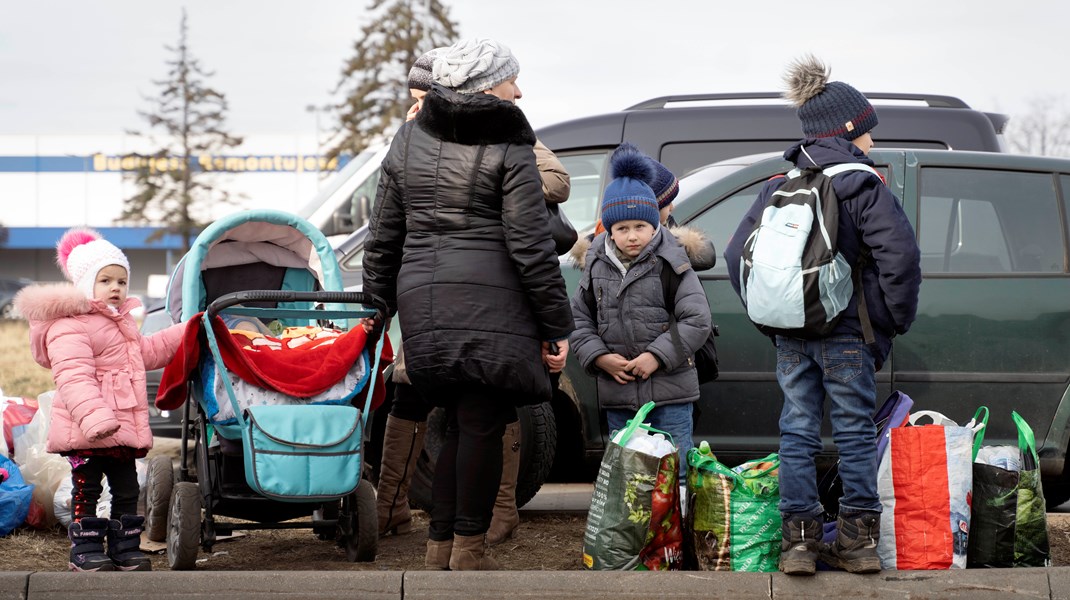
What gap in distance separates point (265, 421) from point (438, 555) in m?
0.82

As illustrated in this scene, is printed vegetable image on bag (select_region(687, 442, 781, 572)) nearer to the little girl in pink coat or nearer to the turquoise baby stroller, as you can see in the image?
the turquoise baby stroller

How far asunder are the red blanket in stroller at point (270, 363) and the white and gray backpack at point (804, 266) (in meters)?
1.61

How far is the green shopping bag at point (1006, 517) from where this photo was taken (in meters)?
4.41

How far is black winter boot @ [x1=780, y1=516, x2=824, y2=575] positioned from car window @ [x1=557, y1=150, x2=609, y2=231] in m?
3.66

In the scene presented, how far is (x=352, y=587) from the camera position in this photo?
4.05 m

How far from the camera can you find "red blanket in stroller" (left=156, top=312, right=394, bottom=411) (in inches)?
179

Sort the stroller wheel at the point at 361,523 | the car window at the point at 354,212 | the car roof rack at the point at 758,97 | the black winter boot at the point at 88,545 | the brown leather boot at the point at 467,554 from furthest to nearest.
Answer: the car window at the point at 354,212
the car roof rack at the point at 758,97
the stroller wheel at the point at 361,523
the black winter boot at the point at 88,545
the brown leather boot at the point at 467,554

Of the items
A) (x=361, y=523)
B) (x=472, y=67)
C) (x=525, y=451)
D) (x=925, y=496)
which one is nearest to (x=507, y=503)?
(x=525, y=451)

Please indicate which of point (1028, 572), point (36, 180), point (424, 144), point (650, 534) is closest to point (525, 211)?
point (424, 144)

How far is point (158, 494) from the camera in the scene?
16.0 feet

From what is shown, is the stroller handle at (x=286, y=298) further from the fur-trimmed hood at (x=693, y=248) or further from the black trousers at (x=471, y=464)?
the fur-trimmed hood at (x=693, y=248)

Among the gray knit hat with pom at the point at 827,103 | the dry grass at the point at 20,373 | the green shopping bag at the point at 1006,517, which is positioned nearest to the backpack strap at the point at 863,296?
the gray knit hat with pom at the point at 827,103

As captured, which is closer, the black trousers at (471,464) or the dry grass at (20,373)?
the black trousers at (471,464)

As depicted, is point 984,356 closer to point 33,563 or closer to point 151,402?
point 33,563
